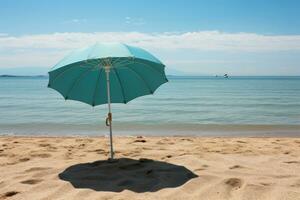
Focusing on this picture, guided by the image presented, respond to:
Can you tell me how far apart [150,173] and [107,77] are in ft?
5.86

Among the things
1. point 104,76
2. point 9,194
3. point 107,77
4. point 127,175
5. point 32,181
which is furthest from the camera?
point 104,76

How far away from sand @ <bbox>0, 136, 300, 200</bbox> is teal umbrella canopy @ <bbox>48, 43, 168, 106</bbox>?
4.20 feet

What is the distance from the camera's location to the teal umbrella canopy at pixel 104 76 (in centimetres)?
617

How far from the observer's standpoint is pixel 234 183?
5.45 meters

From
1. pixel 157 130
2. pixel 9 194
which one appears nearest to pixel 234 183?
pixel 9 194

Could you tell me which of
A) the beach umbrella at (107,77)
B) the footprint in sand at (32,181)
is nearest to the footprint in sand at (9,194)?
the footprint in sand at (32,181)

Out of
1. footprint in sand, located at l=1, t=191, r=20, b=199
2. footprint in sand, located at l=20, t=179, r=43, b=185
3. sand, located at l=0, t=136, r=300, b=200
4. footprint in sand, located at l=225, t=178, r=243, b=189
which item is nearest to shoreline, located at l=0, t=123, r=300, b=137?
sand, located at l=0, t=136, r=300, b=200

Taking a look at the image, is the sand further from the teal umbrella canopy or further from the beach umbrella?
the teal umbrella canopy

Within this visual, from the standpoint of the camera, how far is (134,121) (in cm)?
1811

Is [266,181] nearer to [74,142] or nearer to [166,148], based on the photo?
[166,148]

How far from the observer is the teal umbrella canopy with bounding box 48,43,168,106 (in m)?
6.17

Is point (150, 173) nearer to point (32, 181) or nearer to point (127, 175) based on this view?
point (127, 175)

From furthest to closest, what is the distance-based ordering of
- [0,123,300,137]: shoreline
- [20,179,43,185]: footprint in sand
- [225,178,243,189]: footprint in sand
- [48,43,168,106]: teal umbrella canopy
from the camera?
[0,123,300,137]: shoreline < [48,43,168,106]: teal umbrella canopy < [20,179,43,185]: footprint in sand < [225,178,243,189]: footprint in sand

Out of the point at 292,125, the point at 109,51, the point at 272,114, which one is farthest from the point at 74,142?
the point at 272,114
